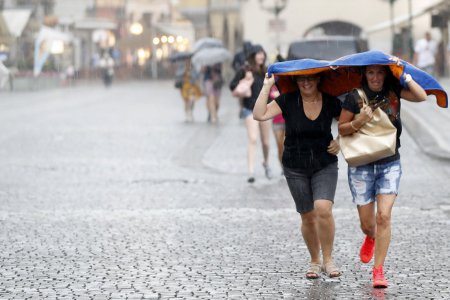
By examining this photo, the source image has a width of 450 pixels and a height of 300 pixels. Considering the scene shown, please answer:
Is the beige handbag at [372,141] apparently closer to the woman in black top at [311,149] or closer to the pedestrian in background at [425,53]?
the woman in black top at [311,149]

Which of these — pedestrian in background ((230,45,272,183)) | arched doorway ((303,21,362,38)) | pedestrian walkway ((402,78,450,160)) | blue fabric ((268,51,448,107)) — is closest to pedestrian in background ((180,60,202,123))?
pedestrian walkway ((402,78,450,160))

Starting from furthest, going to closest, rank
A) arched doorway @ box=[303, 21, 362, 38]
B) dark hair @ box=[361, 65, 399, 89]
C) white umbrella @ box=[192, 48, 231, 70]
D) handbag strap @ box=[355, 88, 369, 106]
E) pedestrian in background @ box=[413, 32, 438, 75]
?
arched doorway @ box=[303, 21, 362, 38], pedestrian in background @ box=[413, 32, 438, 75], white umbrella @ box=[192, 48, 231, 70], dark hair @ box=[361, 65, 399, 89], handbag strap @ box=[355, 88, 369, 106]

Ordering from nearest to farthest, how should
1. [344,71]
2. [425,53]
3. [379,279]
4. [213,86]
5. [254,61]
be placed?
1. [379,279]
2. [344,71]
3. [254,61]
4. [213,86]
5. [425,53]

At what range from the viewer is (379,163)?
8.39 meters

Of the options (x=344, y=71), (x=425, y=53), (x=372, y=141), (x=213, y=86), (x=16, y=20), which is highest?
(x=344, y=71)

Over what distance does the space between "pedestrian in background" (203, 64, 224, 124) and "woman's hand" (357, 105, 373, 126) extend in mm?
20124

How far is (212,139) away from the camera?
23188 mm

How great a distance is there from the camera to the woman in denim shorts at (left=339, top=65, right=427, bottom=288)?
8.30 metres

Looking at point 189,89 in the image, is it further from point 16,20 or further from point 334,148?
point 16,20

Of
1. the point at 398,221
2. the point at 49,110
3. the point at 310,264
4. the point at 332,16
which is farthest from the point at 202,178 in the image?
the point at 332,16

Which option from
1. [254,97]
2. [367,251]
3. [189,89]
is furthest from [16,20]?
[367,251]

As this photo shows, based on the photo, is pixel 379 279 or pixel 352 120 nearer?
pixel 379 279

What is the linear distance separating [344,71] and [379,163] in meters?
0.64

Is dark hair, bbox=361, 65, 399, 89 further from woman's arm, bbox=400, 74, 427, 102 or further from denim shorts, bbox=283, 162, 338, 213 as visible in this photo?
denim shorts, bbox=283, 162, 338, 213
